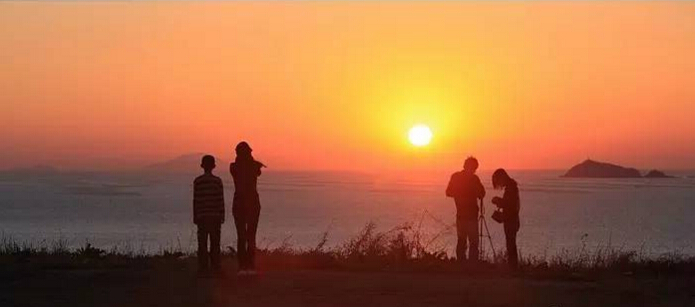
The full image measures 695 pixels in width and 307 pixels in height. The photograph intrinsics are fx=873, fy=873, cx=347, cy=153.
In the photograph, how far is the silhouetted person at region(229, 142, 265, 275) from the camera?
11984mm

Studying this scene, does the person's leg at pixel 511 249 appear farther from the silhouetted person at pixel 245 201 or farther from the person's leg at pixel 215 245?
the person's leg at pixel 215 245

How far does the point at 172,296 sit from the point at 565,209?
74916 mm

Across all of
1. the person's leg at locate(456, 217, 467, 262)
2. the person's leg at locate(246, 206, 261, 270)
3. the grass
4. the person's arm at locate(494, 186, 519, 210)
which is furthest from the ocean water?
the person's leg at locate(246, 206, 261, 270)

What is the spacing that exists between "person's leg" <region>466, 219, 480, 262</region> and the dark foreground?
3.31 ft

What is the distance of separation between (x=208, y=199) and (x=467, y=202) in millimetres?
4174

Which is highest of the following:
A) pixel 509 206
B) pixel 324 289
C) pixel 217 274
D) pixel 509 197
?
pixel 509 197

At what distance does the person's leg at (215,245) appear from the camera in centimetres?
1223

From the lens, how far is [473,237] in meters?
13.8

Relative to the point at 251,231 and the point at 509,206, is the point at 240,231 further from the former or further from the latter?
the point at 509,206

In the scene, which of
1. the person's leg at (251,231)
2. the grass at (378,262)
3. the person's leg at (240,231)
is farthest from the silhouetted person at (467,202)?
the person's leg at (240,231)

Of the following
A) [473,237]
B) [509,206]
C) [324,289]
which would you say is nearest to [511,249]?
[509,206]

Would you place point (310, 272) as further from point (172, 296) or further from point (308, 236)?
point (308, 236)

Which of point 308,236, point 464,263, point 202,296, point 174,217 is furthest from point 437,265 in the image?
point 174,217

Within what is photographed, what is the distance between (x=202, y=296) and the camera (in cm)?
1079
